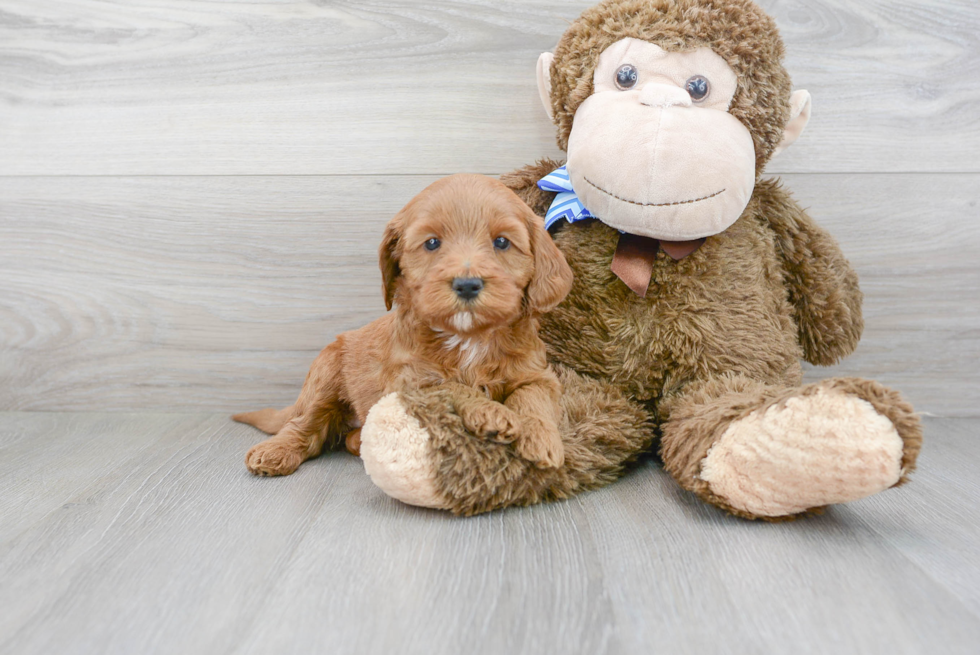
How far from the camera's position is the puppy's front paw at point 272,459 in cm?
141

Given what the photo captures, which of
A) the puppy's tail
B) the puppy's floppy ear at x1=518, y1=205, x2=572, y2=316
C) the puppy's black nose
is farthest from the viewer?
the puppy's tail

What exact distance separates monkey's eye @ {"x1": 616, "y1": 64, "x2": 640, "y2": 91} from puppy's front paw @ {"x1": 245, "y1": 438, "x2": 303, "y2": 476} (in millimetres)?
992

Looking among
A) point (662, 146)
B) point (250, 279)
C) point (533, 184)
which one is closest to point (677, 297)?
point (662, 146)

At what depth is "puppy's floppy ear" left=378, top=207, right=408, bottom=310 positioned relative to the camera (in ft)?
4.04

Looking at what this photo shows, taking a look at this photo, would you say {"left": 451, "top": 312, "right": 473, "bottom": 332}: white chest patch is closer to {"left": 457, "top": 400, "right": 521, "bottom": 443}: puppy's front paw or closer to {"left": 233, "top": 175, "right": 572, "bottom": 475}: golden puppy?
{"left": 233, "top": 175, "right": 572, "bottom": 475}: golden puppy

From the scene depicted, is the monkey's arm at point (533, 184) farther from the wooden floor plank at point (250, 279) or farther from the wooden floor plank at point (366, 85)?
the wooden floor plank at point (250, 279)

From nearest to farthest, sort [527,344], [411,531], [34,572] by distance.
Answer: [34,572] < [411,531] < [527,344]

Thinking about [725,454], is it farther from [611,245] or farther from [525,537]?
[611,245]

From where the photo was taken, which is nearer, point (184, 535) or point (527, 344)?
point (184, 535)

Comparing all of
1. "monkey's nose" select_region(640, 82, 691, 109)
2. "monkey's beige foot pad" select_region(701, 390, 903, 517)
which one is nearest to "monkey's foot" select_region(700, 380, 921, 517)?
"monkey's beige foot pad" select_region(701, 390, 903, 517)

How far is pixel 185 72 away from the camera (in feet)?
5.74

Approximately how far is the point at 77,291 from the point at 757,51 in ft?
5.67

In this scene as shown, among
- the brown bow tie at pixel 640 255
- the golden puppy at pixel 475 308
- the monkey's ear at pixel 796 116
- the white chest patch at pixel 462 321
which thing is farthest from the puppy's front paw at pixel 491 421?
the monkey's ear at pixel 796 116

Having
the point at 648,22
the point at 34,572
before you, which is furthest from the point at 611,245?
the point at 34,572
